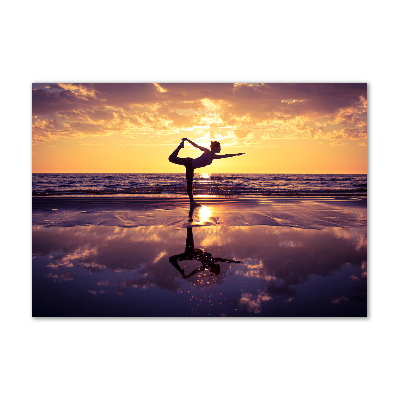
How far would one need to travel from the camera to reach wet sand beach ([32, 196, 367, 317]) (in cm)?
323

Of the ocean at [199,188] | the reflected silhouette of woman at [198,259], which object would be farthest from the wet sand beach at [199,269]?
the ocean at [199,188]

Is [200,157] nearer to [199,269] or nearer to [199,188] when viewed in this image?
[199,269]

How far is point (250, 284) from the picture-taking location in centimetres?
349

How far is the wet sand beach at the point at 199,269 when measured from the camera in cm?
323

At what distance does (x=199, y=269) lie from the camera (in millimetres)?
3852

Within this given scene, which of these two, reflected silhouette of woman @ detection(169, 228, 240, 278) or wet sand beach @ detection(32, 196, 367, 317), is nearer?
wet sand beach @ detection(32, 196, 367, 317)

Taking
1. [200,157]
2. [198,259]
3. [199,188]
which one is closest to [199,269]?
[198,259]

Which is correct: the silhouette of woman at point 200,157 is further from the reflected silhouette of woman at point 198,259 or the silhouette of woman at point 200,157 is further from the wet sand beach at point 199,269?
the reflected silhouette of woman at point 198,259

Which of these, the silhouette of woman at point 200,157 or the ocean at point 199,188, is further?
the ocean at point 199,188

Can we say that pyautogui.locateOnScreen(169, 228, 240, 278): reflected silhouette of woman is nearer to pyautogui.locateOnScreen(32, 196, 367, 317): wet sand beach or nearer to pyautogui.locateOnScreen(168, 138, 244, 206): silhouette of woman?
pyautogui.locateOnScreen(32, 196, 367, 317): wet sand beach

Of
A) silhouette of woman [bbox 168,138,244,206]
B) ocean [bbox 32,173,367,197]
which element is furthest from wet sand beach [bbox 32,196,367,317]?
ocean [bbox 32,173,367,197]
